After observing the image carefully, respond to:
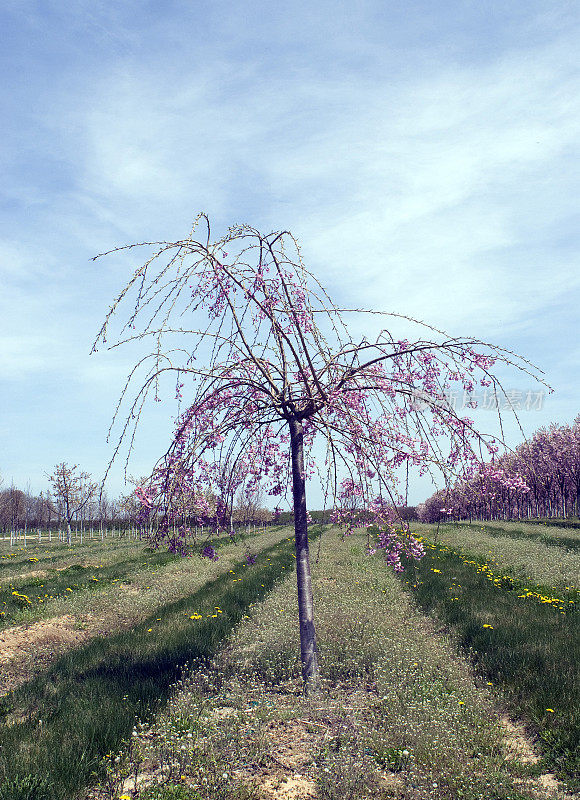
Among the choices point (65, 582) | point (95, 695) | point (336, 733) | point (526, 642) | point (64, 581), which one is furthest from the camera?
point (64, 581)

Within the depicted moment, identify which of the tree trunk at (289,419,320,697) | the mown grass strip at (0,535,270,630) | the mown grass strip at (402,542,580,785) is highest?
the tree trunk at (289,419,320,697)

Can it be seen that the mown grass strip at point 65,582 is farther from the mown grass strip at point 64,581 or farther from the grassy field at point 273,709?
the grassy field at point 273,709

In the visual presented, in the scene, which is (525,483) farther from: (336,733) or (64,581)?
(64,581)

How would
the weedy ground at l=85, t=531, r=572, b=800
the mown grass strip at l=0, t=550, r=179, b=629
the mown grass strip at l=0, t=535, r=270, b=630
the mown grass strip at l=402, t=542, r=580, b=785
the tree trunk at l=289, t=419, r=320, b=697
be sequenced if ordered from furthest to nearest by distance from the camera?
1. the mown grass strip at l=0, t=550, r=179, b=629
2. the mown grass strip at l=0, t=535, r=270, b=630
3. the tree trunk at l=289, t=419, r=320, b=697
4. the mown grass strip at l=402, t=542, r=580, b=785
5. the weedy ground at l=85, t=531, r=572, b=800

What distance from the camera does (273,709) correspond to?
5652mm

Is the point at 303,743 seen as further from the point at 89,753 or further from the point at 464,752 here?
the point at 89,753

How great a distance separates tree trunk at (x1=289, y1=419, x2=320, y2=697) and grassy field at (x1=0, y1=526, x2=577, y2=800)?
0.21 m

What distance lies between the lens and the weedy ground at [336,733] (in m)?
4.37

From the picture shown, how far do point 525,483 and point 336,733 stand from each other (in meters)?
3.15

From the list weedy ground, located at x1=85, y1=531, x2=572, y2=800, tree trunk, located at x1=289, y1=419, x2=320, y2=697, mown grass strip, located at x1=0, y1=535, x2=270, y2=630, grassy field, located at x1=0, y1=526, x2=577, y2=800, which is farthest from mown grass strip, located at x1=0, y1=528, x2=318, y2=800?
tree trunk, located at x1=289, y1=419, x2=320, y2=697

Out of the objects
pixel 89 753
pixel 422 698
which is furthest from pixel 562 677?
pixel 89 753

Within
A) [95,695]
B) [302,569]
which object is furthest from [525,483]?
[95,695]

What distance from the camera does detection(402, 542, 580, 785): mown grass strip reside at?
5180 millimetres

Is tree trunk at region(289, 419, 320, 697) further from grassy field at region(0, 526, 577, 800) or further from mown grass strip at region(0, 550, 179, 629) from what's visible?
mown grass strip at region(0, 550, 179, 629)
